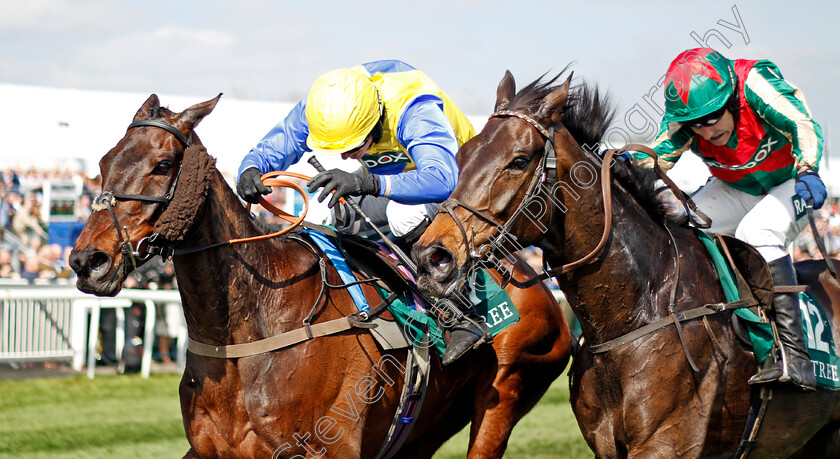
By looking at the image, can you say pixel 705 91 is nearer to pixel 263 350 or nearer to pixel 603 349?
pixel 603 349

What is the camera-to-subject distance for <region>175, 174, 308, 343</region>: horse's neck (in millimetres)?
3307

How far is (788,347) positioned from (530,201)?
128 cm

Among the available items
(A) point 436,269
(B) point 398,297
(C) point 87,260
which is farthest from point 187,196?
(B) point 398,297

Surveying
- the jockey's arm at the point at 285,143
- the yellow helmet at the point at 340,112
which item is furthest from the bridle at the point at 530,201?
the jockey's arm at the point at 285,143

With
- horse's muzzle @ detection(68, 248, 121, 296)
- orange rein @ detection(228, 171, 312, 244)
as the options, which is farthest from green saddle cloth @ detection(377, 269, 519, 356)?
horse's muzzle @ detection(68, 248, 121, 296)

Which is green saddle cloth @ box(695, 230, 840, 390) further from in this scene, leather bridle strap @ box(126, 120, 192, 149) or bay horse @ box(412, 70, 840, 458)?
leather bridle strap @ box(126, 120, 192, 149)

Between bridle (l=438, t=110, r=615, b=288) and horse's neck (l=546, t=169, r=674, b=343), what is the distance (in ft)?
0.13

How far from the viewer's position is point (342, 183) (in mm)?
3393

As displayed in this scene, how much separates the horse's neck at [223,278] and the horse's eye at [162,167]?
0.21 meters

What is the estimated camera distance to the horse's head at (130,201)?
9.91 feet

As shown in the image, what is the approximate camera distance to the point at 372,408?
11.8ft

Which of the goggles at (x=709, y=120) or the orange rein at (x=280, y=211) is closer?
the orange rein at (x=280, y=211)

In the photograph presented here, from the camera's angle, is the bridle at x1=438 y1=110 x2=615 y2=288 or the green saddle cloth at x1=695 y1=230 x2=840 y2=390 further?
the green saddle cloth at x1=695 y1=230 x2=840 y2=390

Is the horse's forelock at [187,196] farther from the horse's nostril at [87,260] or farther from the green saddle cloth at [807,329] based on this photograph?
the green saddle cloth at [807,329]
